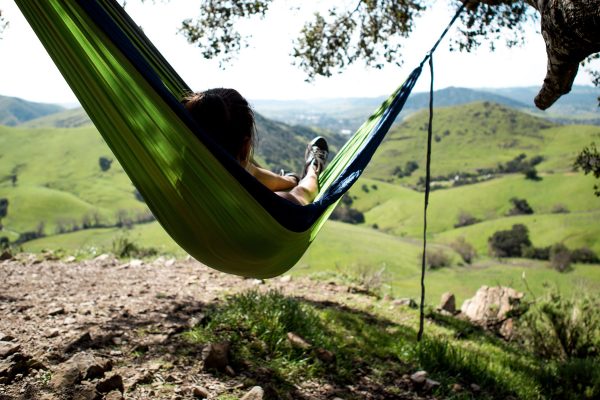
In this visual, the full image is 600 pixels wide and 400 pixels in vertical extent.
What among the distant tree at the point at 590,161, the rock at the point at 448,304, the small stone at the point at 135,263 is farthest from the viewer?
the rock at the point at 448,304

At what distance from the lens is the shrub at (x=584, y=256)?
3781 cm

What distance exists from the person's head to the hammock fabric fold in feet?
0.62

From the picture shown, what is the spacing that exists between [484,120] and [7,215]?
94.3 m

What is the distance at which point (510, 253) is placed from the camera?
43.2 m

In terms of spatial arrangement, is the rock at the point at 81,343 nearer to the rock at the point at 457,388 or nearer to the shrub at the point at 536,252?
the rock at the point at 457,388

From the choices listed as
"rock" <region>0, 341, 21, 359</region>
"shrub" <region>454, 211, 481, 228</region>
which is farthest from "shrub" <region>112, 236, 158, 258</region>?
"shrub" <region>454, 211, 481, 228</region>

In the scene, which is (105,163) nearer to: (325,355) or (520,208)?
(520,208)

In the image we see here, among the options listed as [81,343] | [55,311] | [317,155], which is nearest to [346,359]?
[317,155]

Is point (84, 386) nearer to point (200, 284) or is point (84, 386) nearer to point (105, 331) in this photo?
point (105, 331)

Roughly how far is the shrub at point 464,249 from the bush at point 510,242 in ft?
6.82

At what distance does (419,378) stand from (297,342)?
0.78 meters

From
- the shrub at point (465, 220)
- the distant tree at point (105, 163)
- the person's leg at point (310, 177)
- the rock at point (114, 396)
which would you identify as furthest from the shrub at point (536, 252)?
the distant tree at point (105, 163)

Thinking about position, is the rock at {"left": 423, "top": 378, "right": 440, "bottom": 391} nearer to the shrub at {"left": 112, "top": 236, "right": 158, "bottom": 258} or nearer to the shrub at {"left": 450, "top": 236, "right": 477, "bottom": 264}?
the shrub at {"left": 112, "top": 236, "right": 158, "bottom": 258}

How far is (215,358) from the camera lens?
98.3 inches
